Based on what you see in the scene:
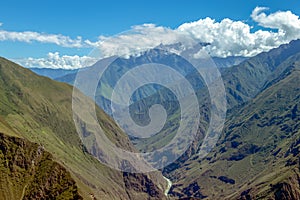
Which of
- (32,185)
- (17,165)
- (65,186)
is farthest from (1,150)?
(65,186)

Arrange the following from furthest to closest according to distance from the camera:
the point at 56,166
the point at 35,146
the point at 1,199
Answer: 1. the point at 35,146
2. the point at 56,166
3. the point at 1,199

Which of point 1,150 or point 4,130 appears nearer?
point 1,150

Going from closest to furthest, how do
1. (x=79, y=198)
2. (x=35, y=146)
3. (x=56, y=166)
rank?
1. (x=79, y=198)
2. (x=56, y=166)
3. (x=35, y=146)

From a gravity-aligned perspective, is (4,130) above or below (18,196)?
above

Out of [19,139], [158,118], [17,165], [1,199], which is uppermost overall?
[158,118]

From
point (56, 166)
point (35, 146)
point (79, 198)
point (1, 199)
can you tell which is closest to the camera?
point (79, 198)

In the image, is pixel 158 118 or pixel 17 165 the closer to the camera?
pixel 17 165

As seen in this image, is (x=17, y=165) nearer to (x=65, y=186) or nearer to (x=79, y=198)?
(x=65, y=186)

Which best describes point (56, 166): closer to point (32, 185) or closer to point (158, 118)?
point (32, 185)

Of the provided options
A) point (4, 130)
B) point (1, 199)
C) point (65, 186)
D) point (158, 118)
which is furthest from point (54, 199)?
point (158, 118)
